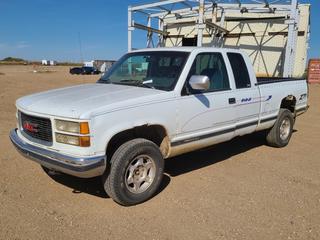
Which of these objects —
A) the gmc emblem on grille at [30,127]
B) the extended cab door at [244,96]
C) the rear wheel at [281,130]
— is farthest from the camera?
the rear wheel at [281,130]

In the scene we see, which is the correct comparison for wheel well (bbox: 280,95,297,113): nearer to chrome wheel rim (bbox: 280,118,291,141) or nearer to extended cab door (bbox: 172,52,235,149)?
chrome wheel rim (bbox: 280,118,291,141)

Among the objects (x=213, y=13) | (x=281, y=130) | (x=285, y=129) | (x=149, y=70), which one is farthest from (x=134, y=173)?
(x=213, y=13)

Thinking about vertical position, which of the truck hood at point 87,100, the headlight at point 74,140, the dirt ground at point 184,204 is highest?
the truck hood at point 87,100

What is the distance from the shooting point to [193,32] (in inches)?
850

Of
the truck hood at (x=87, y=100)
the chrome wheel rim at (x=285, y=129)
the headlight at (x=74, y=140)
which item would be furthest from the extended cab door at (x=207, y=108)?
the chrome wheel rim at (x=285, y=129)

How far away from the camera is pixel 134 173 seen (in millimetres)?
4164

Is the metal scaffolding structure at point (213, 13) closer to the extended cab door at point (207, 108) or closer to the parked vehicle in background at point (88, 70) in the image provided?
the extended cab door at point (207, 108)

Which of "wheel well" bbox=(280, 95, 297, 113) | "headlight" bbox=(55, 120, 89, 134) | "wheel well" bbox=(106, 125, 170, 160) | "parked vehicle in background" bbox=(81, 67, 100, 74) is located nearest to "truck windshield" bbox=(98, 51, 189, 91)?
"wheel well" bbox=(106, 125, 170, 160)

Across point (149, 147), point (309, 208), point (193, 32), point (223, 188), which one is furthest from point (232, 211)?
point (193, 32)

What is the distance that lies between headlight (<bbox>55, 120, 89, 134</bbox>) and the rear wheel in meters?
4.48

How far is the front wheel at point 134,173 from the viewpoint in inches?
153

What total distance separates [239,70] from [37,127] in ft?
11.1

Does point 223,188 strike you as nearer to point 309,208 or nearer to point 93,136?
point 309,208

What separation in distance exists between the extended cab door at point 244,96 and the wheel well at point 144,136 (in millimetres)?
1502
